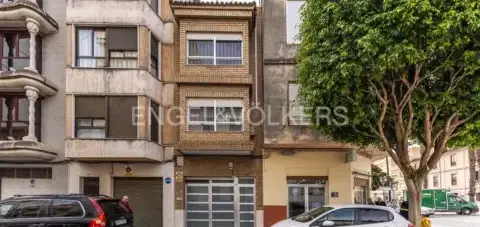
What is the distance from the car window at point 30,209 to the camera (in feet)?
37.5

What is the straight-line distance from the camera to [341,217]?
12.3 metres

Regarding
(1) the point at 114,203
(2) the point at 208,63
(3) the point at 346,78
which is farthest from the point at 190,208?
(3) the point at 346,78

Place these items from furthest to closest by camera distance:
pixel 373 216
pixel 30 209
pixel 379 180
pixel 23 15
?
pixel 379 180
pixel 23 15
pixel 373 216
pixel 30 209

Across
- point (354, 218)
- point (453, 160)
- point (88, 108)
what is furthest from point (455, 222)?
point (453, 160)

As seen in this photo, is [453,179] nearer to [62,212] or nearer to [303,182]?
→ [303,182]

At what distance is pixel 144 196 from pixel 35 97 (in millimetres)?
5531

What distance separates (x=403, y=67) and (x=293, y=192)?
8.75 metres

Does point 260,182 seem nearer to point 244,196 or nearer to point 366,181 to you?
point 244,196

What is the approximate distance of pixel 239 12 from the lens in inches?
734

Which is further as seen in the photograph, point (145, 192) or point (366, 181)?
point (366, 181)

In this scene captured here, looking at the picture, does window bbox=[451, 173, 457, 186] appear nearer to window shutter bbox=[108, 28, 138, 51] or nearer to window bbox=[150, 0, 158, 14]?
window bbox=[150, 0, 158, 14]

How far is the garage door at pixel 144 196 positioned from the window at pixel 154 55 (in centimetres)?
427

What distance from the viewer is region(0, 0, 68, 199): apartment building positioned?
1745 centimetres

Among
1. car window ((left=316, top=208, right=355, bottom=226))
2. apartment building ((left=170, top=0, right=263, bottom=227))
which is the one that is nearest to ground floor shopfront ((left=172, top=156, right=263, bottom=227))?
apartment building ((left=170, top=0, right=263, bottom=227))
